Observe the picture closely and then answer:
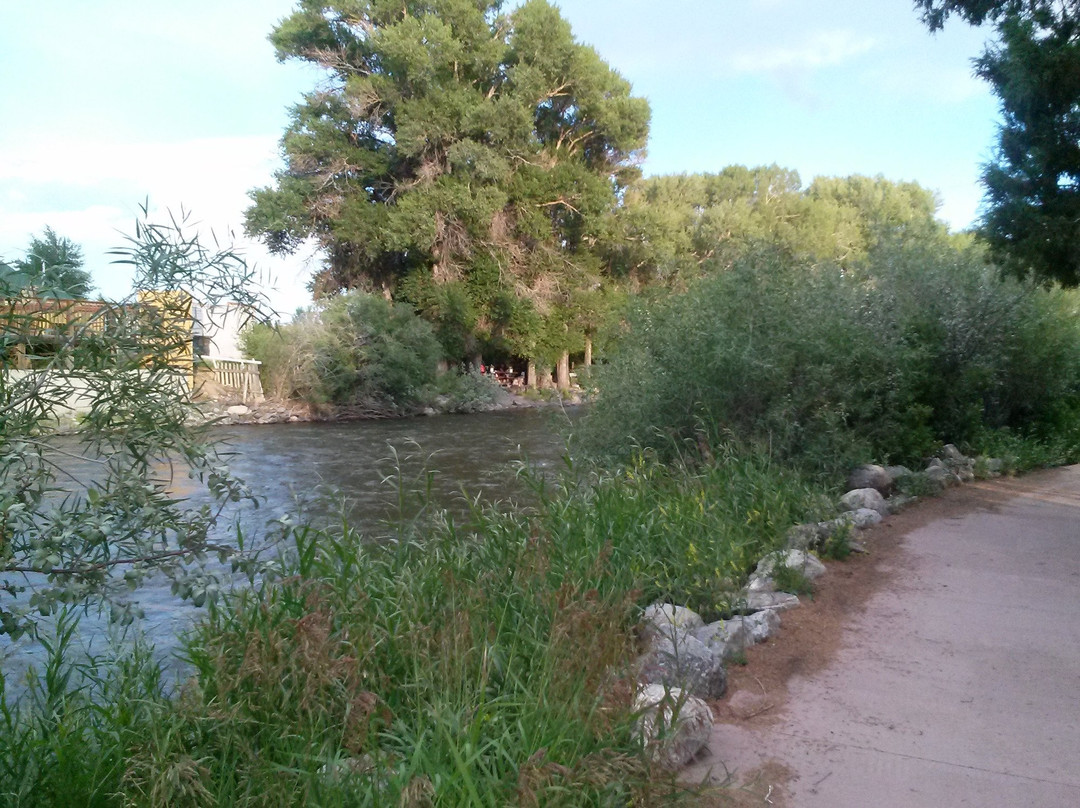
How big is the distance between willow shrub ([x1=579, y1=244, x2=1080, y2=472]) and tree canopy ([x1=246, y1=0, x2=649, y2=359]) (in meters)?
24.6

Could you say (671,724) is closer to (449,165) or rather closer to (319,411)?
(319,411)

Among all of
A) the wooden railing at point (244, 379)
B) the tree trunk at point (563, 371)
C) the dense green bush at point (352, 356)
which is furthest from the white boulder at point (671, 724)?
the tree trunk at point (563, 371)

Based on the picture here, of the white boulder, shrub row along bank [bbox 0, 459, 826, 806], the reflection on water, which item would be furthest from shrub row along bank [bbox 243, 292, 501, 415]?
the white boulder

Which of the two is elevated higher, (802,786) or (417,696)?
(417,696)

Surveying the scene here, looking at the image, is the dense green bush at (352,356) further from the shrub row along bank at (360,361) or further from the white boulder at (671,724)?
the white boulder at (671,724)

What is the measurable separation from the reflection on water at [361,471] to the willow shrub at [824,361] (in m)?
1.59

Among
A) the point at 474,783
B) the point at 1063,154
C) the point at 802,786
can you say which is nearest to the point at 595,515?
the point at 802,786

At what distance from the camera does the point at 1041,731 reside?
482 centimetres

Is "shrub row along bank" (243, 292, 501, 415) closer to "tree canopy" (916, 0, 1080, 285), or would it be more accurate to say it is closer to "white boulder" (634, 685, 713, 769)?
"tree canopy" (916, 0, 1080, 285)

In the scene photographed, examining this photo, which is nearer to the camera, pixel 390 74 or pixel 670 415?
pixel 670 415

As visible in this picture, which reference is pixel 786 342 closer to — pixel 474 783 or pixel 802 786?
pixel 802 786

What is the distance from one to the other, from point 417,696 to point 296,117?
122 ft

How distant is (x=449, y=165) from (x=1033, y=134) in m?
28.8

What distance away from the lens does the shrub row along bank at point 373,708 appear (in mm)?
3738
